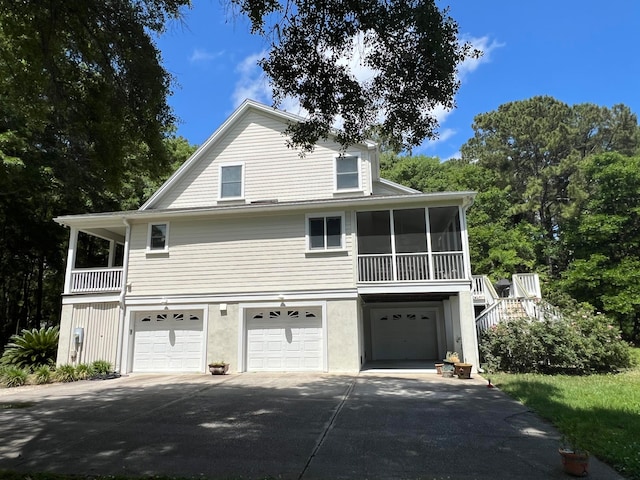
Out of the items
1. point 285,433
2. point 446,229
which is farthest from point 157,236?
Result: point 446,229

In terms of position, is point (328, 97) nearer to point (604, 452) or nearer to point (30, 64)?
point (30, 64)

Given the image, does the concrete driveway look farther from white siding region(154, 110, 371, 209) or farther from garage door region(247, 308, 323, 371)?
white siding region(154, 110, 371, 209)

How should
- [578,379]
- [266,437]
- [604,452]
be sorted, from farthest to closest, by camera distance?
[578,379] < [266,437] < [604,452]

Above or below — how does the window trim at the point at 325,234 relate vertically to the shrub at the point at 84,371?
above

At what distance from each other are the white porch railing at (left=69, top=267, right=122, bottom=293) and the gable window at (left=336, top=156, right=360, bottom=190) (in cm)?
821

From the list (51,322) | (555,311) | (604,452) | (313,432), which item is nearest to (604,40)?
(555,311)

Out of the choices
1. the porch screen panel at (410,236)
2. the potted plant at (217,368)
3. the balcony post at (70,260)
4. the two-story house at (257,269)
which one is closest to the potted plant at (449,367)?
A: the two-story house at (257,269)

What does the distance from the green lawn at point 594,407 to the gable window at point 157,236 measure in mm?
11045

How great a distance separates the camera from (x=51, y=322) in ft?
80.4

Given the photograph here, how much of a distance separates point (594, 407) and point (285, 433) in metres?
5.37

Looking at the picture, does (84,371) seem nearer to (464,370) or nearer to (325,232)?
(325,232)

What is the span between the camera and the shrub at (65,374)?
12.4m

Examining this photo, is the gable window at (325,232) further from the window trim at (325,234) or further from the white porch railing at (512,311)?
the white porch railing at (512,311)

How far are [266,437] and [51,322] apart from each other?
78.9 feet
